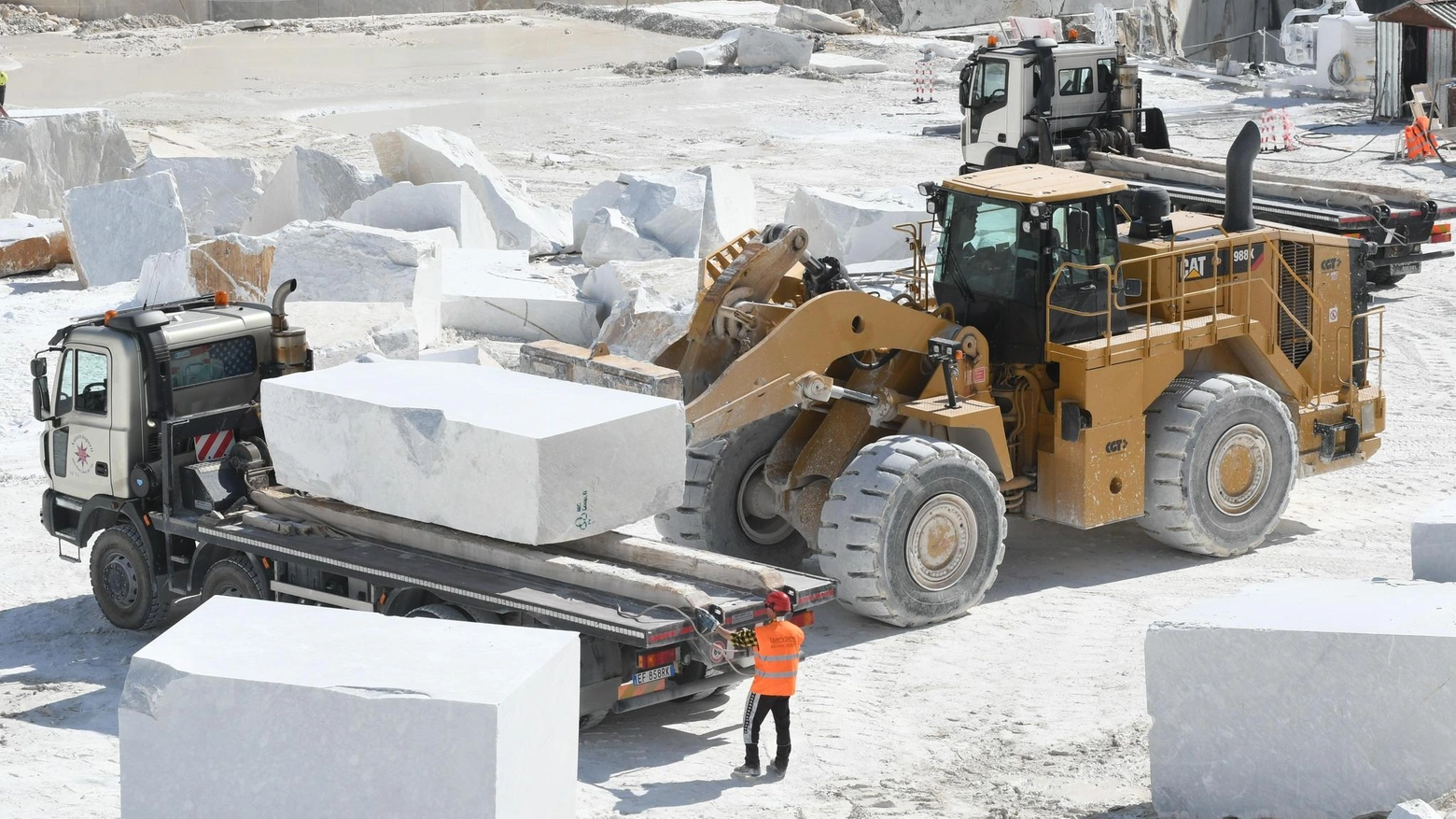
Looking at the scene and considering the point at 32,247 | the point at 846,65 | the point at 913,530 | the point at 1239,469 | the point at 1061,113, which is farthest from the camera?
the point at 846,65

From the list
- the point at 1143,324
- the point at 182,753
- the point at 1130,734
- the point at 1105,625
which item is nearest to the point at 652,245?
the point at 1143,324

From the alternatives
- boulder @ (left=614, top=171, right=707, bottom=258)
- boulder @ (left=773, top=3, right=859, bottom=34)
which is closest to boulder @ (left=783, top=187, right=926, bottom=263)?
boulder @ (left=614, top=171, right=707, bottom=258)

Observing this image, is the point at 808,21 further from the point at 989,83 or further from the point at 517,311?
the point at 517,311

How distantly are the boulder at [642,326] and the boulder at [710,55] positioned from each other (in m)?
23.9

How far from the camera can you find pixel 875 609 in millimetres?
10898

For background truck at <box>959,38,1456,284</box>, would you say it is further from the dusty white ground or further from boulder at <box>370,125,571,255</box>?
boulder at <box>370,125,571,255</box>

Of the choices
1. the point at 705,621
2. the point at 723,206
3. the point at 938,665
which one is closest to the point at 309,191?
the point at 723,206

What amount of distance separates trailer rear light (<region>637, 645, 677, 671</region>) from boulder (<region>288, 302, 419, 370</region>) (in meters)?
6.65

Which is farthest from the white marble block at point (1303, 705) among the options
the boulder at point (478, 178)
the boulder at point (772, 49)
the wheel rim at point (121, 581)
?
the boulder at point (772, 49)

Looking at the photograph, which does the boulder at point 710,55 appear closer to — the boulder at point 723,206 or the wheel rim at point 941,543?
the boulder at point 723,206

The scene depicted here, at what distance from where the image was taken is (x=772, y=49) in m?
39.3

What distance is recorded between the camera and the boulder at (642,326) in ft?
52.5

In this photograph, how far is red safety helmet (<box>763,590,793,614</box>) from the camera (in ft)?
29.1

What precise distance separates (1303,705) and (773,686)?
252 cm
